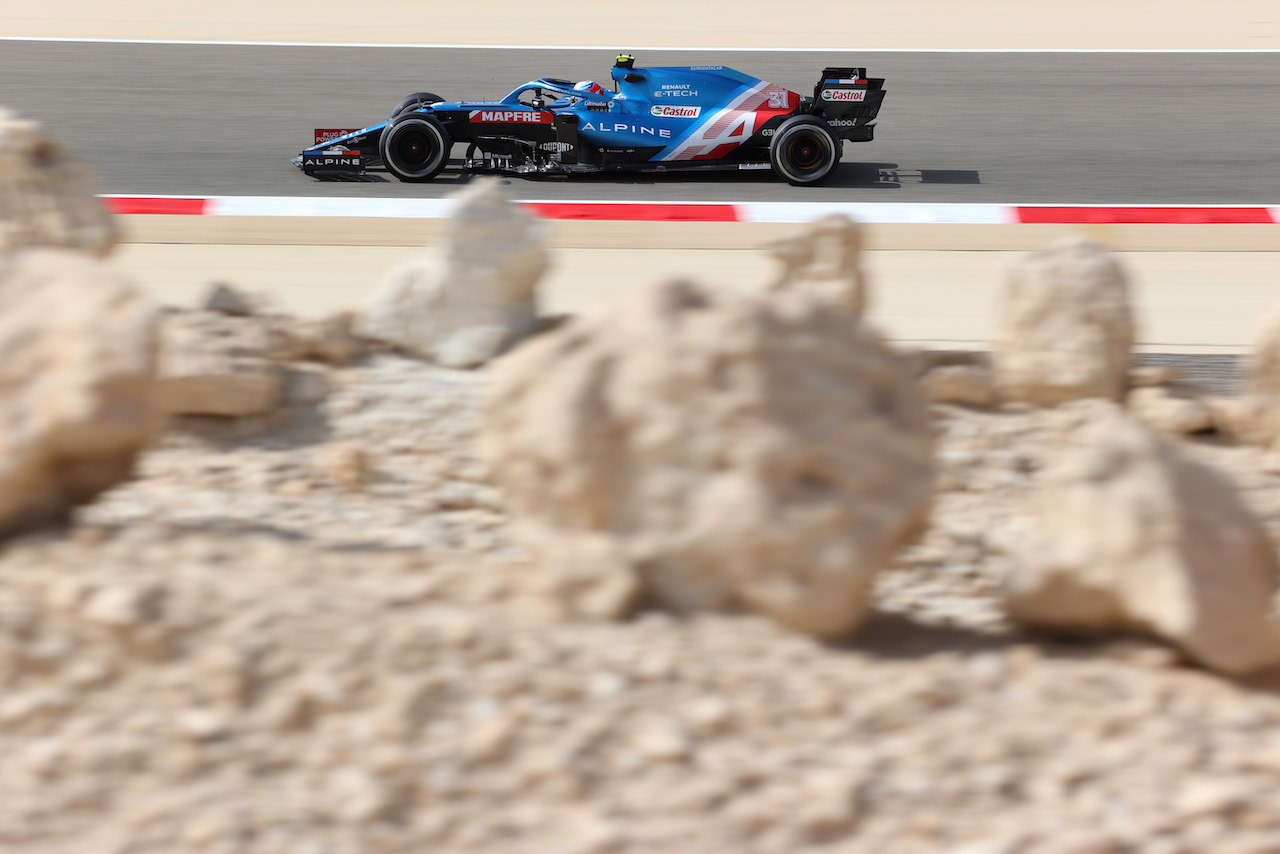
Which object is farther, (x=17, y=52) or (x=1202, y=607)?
(x=17, y=52)

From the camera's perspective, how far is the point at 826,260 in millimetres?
4320

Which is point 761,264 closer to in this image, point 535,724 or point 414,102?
point 414,102

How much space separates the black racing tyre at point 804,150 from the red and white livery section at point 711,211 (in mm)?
785

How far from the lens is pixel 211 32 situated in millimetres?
14836

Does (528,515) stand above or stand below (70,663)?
above

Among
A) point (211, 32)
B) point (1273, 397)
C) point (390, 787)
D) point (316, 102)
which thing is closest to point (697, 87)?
point (316, 102)

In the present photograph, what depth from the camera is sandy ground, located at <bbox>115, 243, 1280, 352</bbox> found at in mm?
5828

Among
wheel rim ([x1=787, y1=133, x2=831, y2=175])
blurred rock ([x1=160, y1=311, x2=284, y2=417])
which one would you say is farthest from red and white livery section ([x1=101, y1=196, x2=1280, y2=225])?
blurred rock ([x1=160, y1=311, x2=284, y2=417])

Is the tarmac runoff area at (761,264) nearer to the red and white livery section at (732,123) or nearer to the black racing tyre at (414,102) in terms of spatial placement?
the red and white livery section at (732,123)

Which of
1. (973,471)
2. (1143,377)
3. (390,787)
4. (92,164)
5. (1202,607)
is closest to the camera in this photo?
(390,787)

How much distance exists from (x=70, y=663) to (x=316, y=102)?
993cm

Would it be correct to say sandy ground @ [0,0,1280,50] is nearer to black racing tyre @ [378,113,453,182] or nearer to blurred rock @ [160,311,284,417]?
black racing tyre @ [378,113,453,182]

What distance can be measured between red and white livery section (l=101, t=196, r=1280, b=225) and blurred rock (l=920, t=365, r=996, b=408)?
3370 mm

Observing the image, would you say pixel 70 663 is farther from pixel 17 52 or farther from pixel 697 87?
pixel 17 52
